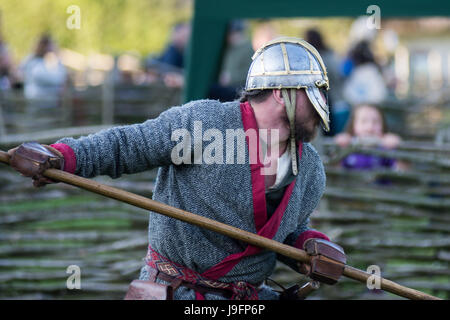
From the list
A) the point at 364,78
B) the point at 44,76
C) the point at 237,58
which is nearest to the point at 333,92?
the point at 364,78

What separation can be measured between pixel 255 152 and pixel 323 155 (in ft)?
9.49

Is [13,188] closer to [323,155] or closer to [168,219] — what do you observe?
[323,155]

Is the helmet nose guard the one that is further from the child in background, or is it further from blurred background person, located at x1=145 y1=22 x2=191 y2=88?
blurred background person, located at x1=145 y1=22 x2=191 y2=88

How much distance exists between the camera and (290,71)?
3107 millimetres

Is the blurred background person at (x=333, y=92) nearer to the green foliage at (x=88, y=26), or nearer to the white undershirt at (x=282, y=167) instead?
the white undershirt at (x=282, y=167)

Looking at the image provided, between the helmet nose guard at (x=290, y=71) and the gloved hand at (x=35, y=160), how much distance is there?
0.85m

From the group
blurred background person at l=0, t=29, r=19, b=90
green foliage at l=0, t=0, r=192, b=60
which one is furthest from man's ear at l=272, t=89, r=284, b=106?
green foliage at l=0, t=0, r=192, b=60

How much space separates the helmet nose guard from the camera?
10.2 feet

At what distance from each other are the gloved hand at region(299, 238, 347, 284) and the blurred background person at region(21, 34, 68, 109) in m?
6.30

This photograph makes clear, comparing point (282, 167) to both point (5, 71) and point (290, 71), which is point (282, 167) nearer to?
point (290, 71)

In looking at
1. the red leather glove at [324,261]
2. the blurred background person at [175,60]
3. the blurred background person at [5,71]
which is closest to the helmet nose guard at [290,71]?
the red leather glove at [324,261]

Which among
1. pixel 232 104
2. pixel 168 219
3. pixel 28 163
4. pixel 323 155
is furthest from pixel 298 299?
pixel 323 155

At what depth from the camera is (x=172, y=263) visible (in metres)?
3.27

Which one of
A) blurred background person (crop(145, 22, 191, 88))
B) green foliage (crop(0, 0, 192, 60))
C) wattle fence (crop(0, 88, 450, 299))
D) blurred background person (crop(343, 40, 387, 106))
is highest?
green foliage (crop(0, 0, 192, 60))
